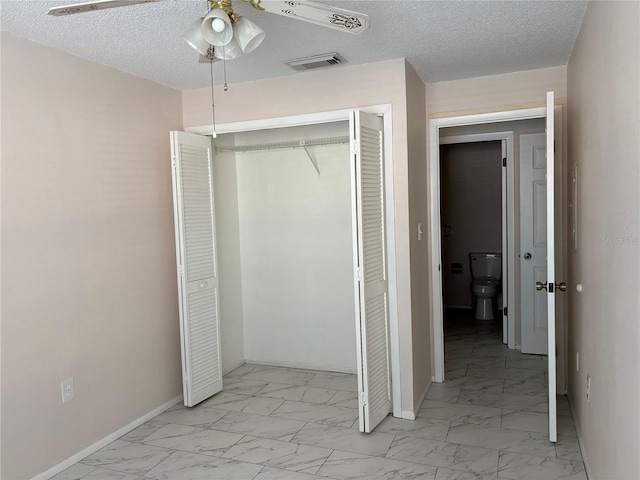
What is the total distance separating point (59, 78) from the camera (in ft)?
9.40

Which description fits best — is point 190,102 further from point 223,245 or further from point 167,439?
point 167,439

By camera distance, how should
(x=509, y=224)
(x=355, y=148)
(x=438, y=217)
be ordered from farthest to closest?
(x=509, y=224) < (x=438, y=217) < (x=355, y=148)

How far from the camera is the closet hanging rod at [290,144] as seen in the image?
404 centimetres

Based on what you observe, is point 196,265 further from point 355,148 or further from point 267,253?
point 355,148

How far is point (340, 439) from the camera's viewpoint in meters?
3.13

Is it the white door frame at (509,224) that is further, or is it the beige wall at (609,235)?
the white door frame at (509,224)

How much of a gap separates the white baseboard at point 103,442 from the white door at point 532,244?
3.13 meters

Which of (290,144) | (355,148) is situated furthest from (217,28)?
(290,144)

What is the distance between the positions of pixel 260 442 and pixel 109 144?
2.09 m

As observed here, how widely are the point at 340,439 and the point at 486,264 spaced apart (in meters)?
3.90

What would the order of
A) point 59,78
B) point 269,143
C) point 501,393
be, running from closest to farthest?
point 59,78 < point 501,393 < point 269,143

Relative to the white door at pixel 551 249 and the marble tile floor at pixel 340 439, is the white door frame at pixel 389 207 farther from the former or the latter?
the white door at pixel 551 249

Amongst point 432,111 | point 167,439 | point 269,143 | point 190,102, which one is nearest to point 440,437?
point 167,439

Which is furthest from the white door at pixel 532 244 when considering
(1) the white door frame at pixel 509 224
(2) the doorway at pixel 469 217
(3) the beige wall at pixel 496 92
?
(2) the doorway at pixel 469 217
